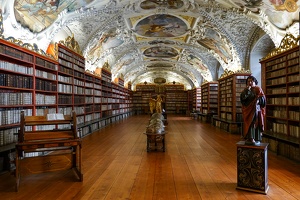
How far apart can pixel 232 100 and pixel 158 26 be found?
19.5 ft

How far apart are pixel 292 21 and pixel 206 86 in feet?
40.6

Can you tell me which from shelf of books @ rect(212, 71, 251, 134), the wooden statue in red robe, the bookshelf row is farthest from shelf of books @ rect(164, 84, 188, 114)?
the wooden statue in red robe

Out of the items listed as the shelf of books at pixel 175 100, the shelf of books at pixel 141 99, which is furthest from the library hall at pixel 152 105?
the shelf of books at pixel 175 100

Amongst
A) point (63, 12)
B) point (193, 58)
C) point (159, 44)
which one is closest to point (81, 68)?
point (63, 12)

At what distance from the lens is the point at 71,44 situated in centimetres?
993

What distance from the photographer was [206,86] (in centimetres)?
1912

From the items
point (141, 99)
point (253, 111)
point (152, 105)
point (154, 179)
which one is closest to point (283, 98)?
point (253, 111)

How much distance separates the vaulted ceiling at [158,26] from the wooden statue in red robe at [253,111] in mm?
3851

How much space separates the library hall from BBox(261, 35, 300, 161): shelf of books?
4 centimetres

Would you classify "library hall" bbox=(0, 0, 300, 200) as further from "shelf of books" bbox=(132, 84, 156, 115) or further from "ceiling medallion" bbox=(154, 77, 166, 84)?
"ceiling medallion" bbox=(154, 77, 166, 84)

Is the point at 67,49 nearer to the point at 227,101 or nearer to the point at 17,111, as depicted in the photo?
the point at 17,111

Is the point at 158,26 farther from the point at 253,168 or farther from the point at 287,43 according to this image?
the point at 253,168

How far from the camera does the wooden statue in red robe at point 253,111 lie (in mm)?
4141

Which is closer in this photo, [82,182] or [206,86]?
[82,182]
